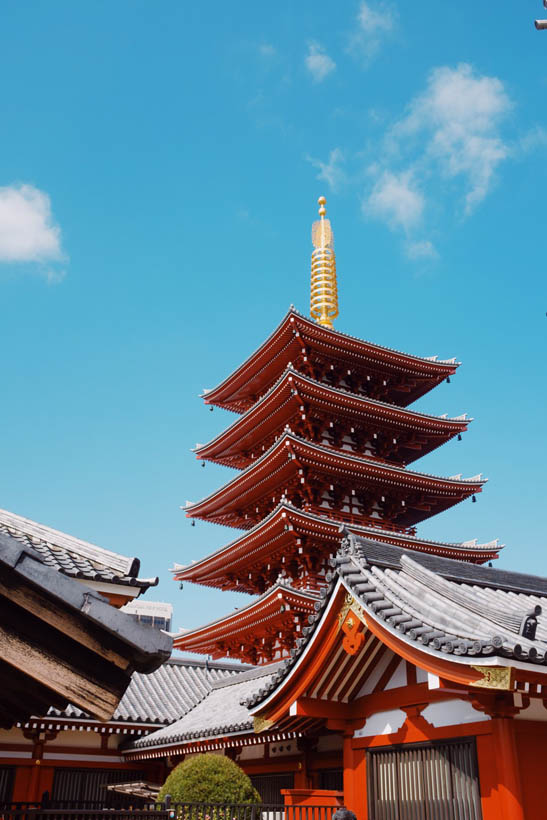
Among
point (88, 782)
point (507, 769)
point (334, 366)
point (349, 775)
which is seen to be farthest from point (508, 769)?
point (334, 366)

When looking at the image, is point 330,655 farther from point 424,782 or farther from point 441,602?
point 424,782

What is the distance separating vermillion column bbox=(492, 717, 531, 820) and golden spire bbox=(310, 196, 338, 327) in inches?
899

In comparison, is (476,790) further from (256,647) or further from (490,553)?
(490,553)

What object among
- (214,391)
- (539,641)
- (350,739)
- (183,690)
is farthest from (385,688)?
(214,391)

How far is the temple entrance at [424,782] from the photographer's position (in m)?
8.49

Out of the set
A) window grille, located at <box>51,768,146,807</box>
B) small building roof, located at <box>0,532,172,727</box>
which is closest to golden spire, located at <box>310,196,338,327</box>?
window grille, located at <box>51,768,146,807</box>

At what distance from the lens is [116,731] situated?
1864 centimetres

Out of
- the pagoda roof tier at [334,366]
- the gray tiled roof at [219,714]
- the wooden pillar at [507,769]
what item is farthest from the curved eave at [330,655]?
the pagoda roof tier at [334,366]

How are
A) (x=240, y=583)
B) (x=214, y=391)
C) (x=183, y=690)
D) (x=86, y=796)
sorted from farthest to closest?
(x=214, y=391)
(x=240, y=583)
(x=183, y=690)
(x=86, y=796)

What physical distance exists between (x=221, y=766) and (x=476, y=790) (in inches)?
153

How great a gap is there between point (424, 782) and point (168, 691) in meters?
14.6

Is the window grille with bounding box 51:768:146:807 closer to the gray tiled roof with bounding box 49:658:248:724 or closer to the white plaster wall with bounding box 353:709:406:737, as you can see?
the gray tiled roof with bounding box 49:658:248:724

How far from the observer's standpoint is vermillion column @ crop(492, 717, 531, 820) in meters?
7.85

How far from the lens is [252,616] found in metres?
22.0
